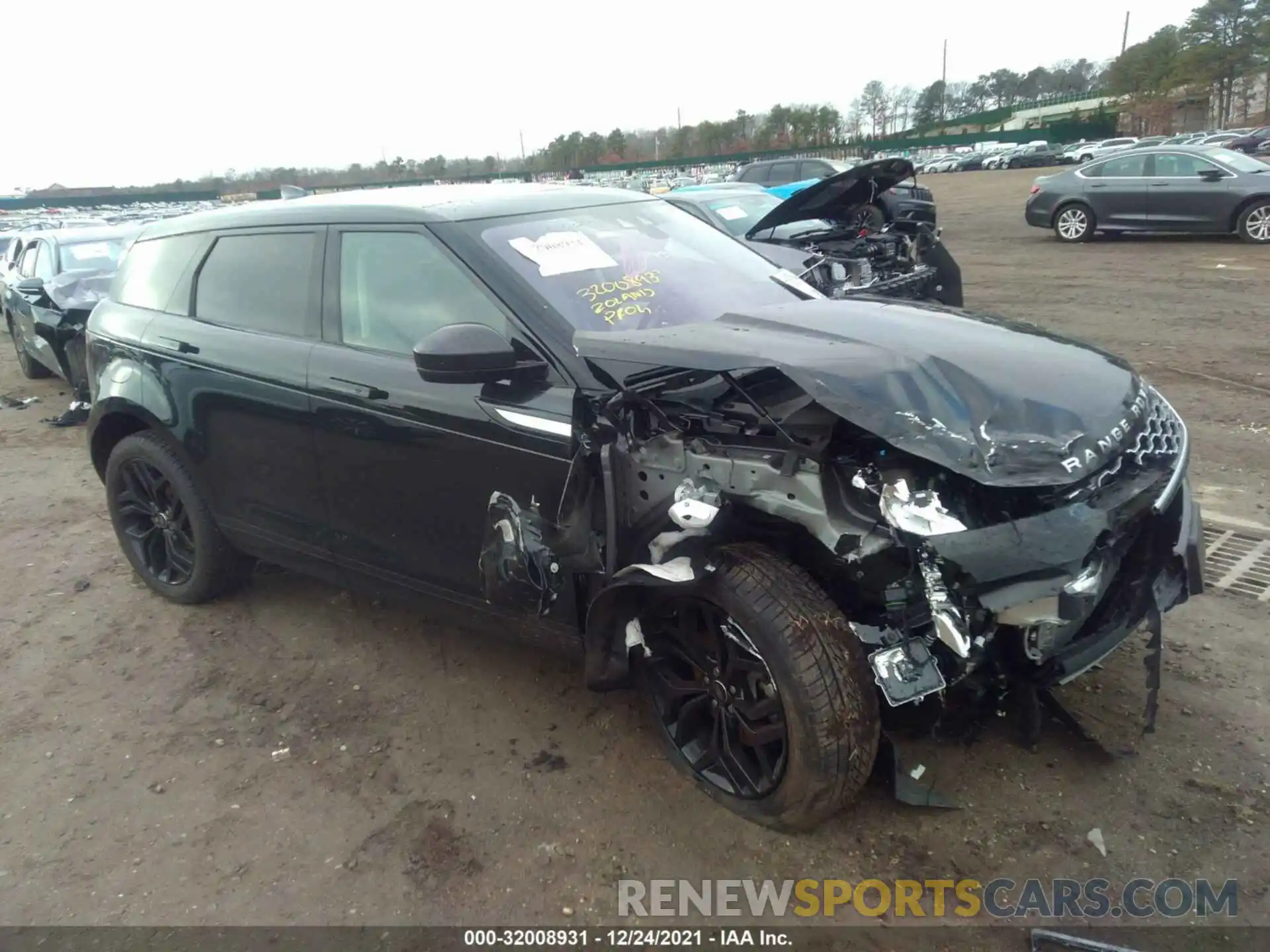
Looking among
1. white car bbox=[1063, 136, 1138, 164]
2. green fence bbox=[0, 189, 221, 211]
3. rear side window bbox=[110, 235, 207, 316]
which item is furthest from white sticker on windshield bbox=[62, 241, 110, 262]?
green fence bbox=[0, 189, 221, 211]

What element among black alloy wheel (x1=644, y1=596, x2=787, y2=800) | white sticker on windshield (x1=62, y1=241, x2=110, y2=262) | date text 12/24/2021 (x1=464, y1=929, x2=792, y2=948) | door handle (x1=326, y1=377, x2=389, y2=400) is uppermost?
white sticker on windshield (x1=62, y1=241, x2=110, y2=262)

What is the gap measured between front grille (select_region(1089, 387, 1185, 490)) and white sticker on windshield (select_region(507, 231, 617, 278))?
1.79m

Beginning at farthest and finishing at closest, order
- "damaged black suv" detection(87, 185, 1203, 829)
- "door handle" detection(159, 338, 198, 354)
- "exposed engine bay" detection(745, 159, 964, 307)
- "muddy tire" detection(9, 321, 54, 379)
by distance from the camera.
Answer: "muddy tire" detection(9, 321, 54, 379) < "exposed engine bay" detection(745, 159, 964, 307) < "door handle" detection(159, 338, 198, 354) < "damaged black suv" detection(87, 185, 1203, 829)

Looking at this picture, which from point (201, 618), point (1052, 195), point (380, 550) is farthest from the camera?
point (1052, 195)

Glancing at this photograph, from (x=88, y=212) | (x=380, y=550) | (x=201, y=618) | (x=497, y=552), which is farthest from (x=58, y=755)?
(x=88, y=212)

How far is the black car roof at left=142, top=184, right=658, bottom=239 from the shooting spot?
3.34 metres

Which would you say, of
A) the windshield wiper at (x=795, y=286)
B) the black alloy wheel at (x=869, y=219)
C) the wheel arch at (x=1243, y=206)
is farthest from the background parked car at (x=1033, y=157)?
the windshield wiper at (x=795, y=286)

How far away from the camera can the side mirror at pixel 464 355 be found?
270 cm

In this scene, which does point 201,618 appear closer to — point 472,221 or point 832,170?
point 472,221

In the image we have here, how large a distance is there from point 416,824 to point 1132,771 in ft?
7.36

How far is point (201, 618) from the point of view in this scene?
430cm

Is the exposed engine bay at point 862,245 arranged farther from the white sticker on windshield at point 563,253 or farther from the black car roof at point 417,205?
the white sticker on windshield at point 563,253

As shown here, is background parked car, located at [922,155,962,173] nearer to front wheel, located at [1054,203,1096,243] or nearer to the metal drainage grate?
front wheel, located at [1054,203,1096,243]

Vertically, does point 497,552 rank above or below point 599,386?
below
